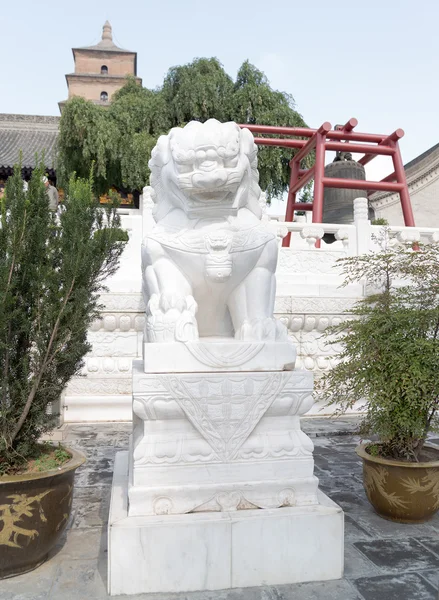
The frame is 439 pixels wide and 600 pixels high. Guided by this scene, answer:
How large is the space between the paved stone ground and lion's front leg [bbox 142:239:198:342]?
1.02 m

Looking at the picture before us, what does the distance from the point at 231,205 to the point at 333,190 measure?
303 inches

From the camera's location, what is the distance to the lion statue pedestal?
1.96 meters

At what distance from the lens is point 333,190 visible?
31.4ft

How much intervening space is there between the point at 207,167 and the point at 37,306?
3.26ft

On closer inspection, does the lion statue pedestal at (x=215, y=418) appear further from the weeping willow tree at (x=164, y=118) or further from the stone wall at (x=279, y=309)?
the weeping willow tree at (x=164, y=118)

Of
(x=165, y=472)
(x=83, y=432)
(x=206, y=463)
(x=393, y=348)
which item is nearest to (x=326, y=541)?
(x=206, y=463)

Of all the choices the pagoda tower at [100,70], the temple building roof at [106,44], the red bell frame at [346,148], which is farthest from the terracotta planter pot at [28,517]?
the temple building roof at [106,44]

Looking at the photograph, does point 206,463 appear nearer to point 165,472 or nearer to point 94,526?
point 165,472

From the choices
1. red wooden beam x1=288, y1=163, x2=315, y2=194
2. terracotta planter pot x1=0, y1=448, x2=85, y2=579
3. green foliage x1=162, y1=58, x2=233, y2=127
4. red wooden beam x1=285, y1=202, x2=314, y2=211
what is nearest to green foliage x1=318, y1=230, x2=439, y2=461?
terracotta planter pot x1=0, y1=448, x2=85, y2=579

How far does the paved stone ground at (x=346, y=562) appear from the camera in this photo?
1.92 metres

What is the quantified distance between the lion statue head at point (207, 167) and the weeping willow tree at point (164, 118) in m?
10.5

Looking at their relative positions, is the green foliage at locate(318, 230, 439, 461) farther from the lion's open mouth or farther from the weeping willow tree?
the weeping willow tree

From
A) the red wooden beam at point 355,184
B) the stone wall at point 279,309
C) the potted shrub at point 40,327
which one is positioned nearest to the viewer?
the potted shrub at point 40,327

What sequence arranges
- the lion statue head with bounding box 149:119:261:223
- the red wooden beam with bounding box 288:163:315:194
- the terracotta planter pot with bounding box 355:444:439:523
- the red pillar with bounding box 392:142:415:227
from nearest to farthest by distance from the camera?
the lion statue head with bounding box 149:119:261:223, the terracotta planter pot with bounding box 355:444:439:523, the red pillar with bounding box 392:142:415:227, the red wooden beam with bounding box 288:163:315:194
